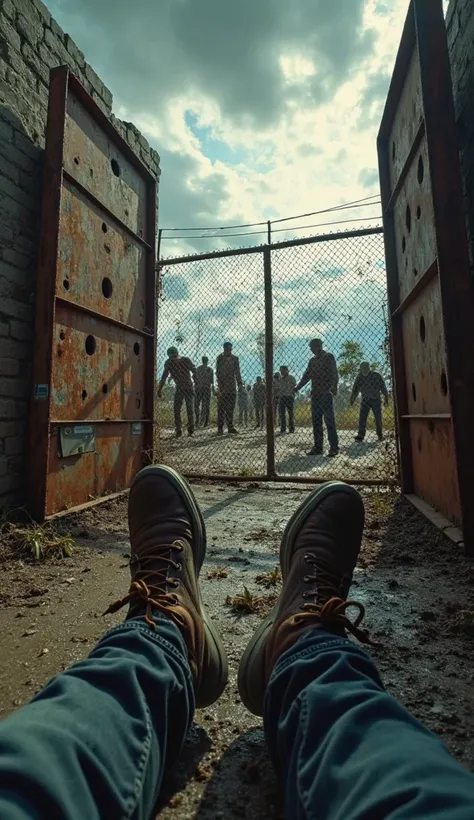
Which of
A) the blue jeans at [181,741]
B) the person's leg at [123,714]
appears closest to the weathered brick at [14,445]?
the person's leg at [123,714]

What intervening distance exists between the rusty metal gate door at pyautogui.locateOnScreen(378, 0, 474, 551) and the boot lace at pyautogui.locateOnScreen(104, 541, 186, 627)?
1.51 meters

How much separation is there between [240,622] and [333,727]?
92 cm

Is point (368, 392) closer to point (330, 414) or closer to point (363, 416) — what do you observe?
point (363, 416)

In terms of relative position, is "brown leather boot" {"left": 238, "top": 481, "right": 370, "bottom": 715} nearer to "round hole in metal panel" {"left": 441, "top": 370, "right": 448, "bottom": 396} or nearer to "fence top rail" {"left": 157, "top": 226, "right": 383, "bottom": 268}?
"round hole in metal panel" {"left": 441, "top": 370, "right": 448, "bottom": 396}

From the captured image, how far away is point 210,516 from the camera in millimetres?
3170

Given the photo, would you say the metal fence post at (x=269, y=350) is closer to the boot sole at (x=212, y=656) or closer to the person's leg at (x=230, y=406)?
the boot sole at (x=212, y=656)

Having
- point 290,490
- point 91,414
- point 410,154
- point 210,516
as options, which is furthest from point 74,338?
point 410,154

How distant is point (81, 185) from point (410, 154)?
2275 millimetres

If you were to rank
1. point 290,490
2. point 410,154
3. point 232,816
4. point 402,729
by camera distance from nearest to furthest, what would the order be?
1. point 402,729
2. point 232,816
3. point 410,154
4. point 290,490

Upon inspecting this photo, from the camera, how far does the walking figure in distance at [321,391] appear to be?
5934 mm

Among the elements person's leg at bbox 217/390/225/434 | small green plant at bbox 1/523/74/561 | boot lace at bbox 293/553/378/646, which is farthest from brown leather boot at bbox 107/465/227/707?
person's leg at bbox 217/390/225/434

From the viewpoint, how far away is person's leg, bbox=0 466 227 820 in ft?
1.81

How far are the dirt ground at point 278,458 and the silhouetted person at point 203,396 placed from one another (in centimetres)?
67

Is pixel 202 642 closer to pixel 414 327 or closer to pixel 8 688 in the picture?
pixel 8 688
